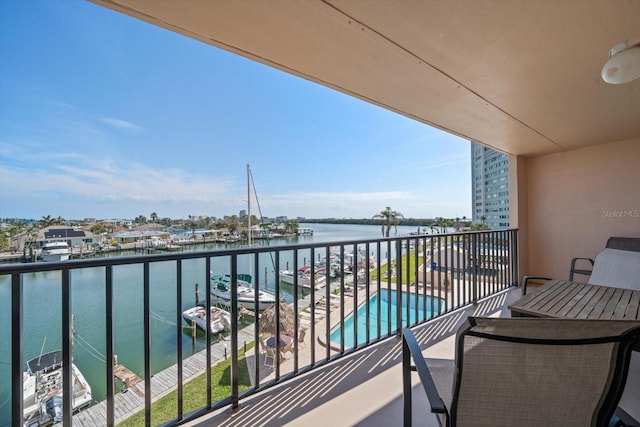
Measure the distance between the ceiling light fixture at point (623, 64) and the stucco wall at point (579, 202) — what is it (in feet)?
10.5

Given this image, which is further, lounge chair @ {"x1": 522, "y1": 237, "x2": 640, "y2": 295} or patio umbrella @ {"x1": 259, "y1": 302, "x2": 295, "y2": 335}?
patio umbrella @ {"x1": 259, "y1": 302, "x2": 295, "y2": 335}

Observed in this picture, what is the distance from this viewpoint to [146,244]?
394 cm

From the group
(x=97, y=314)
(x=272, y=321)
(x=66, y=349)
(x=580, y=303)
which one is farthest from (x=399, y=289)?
(x=97, y=314)

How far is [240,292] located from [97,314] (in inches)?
110

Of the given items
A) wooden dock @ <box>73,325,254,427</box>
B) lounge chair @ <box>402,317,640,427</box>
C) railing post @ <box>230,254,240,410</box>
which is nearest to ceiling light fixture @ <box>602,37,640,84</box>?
lounge chair @ <box>402,317,640,427</box>

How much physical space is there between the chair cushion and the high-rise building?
7.66 ft

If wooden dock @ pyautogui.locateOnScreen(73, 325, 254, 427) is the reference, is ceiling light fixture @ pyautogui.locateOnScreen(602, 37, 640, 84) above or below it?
above

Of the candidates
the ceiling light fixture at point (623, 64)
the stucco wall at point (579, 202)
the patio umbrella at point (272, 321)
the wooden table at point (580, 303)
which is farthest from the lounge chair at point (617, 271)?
the patio umbrella at point (272, 321)

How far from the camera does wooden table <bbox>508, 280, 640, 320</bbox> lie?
1.50 meters

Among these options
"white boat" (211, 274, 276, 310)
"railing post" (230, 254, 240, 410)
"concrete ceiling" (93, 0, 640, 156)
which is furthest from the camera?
"white boat" (211, 274, 276, 310)

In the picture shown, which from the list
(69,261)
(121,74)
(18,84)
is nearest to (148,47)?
(121,74)

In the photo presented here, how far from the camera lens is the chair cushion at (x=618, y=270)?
89.5 inches

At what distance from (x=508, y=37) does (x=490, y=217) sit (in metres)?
5.37

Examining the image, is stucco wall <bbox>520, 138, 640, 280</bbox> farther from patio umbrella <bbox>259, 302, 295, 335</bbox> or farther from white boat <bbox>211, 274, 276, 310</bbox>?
white boat <bbox>211, 274, 276, 310</bbox>
